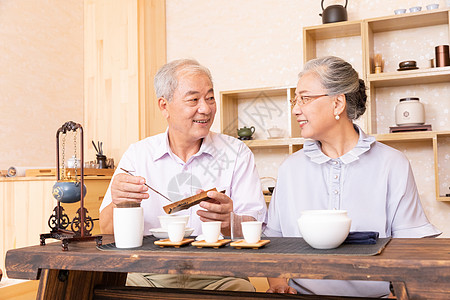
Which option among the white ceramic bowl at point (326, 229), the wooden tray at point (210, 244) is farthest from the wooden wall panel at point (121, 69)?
the white ceramic bowl at point (326, 229)

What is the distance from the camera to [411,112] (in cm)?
345

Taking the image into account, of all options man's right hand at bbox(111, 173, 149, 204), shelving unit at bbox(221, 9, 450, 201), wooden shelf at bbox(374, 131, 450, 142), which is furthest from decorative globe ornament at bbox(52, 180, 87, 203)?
wooden shelf at bbox(374, 131, 450, 142)

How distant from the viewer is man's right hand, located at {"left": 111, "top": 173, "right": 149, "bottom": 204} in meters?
1.72

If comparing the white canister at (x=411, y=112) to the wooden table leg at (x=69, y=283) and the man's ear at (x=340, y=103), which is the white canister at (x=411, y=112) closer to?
the man's ear at (x=340, y=103)

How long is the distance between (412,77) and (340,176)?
6.08ft

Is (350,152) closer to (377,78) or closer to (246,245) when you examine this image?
(246,245)

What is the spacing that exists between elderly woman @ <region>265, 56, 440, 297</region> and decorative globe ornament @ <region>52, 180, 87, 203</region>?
0.81m

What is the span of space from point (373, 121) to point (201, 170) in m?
1.86

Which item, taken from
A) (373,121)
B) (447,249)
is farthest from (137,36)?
(447,249)

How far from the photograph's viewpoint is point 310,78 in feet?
6.68

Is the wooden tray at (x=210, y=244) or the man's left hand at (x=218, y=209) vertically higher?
the man's left hand at (x=218, y=209)

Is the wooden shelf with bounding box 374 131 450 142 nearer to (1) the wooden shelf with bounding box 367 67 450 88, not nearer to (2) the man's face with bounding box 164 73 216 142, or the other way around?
(1) the wooden shelf with bounding box 367 67 450 88

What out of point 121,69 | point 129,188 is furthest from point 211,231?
point 121,69

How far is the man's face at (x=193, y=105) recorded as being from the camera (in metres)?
2.25
